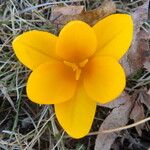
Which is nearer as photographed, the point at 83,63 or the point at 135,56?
the point at 83,63

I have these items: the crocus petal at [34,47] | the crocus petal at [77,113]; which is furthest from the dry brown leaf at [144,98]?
the crocus petal at [34,47]

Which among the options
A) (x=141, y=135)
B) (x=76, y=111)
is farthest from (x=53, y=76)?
(x=141, y=135)

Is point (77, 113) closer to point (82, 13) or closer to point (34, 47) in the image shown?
point (34, 47)

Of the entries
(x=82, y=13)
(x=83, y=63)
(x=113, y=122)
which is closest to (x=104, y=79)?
(x=83, y=63)

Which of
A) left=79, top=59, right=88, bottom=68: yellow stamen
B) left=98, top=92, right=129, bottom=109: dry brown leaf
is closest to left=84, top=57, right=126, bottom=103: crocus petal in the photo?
left=79, top=59, right=88, bottom=68: yellow stamen

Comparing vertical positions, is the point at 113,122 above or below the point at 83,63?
below

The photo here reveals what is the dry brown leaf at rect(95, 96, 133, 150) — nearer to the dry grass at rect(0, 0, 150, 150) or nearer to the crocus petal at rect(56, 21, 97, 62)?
the dry grass at rect(0, 0, 150, 150)
